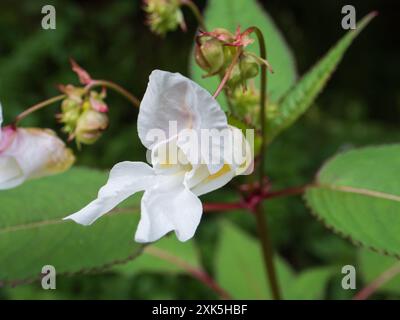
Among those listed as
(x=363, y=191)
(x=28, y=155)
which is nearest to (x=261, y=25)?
(x=363, y=191)

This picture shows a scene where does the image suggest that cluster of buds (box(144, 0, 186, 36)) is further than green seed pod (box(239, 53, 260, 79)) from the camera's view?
Yes

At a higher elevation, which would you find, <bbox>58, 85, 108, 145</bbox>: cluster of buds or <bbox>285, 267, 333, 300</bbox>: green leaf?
<bbox>58, 85, 108, 145</bbox>: cluster of buds

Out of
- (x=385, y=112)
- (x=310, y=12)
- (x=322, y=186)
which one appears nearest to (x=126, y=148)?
(x=310, y=12)

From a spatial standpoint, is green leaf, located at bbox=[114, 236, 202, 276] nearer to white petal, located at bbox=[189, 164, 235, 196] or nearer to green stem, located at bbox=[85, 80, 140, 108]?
green stem, located at bbox=[85, 80, 140, 108]

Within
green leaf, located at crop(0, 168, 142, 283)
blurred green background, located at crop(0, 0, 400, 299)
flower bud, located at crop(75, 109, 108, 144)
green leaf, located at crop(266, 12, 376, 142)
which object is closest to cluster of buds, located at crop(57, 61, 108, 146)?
flower bud, located at crop(75, 109, 108, 144)

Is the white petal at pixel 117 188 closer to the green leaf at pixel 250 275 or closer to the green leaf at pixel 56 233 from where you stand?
→ the green leaf at pixel 56 233

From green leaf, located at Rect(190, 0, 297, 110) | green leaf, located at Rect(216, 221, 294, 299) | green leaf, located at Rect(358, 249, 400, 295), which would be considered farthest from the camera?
green leaf, located at Rect(216, 221, 294, 299)

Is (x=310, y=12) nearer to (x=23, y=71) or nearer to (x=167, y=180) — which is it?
(x=23, y=71)
